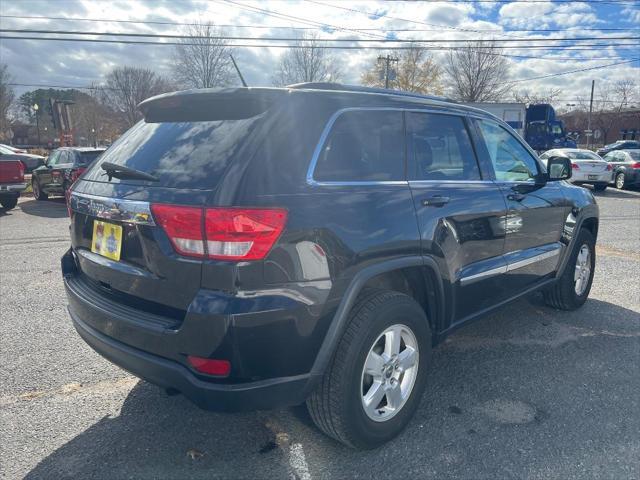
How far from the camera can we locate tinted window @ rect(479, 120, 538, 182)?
3.55m

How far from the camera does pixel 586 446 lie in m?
2.59

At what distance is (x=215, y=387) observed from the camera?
2.03m

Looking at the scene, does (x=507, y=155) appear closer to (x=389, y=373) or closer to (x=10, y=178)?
(x=389, y=373)

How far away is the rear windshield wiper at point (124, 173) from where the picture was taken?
7.48ft

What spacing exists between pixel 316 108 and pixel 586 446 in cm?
230

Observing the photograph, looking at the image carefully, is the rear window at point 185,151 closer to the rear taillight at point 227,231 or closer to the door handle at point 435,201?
the rear taillight at point 227,231

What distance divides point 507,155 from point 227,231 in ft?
8.81

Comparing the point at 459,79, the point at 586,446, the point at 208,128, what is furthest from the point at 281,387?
the point at 459,79

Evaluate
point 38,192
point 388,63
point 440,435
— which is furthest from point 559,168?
point 388,63

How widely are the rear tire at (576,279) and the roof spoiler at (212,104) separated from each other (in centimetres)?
338

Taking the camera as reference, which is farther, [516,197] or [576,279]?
[576,279]

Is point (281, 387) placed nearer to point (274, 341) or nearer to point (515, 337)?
point (274, 341)

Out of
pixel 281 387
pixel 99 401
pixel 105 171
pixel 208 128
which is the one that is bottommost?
pixel 99 401

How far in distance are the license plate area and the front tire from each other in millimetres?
1186
